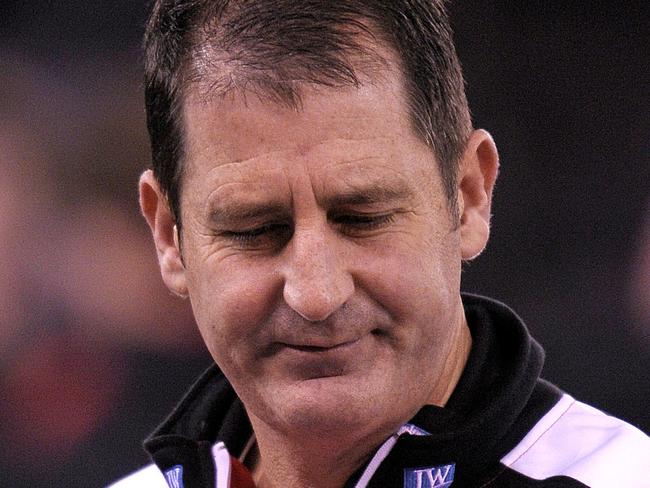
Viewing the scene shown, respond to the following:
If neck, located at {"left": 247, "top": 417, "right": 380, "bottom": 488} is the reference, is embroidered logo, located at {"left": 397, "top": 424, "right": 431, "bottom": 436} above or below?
above

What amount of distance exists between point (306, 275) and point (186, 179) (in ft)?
1.23

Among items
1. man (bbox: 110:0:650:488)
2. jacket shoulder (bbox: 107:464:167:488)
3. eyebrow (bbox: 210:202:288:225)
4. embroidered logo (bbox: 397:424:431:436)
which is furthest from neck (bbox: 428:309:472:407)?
jacket shoulder (bbox: 107:464:167:488)

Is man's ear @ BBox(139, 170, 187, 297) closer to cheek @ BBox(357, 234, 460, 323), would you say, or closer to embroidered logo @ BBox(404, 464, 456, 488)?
cheek @ BBox(357, 234, 460, 323)

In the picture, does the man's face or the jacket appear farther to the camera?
the jacket

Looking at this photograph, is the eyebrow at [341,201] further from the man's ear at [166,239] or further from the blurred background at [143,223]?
the blurred background at [143,223]

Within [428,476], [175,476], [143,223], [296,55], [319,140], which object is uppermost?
[296,55]

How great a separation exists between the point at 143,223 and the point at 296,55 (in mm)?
3317

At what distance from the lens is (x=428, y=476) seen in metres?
2.03

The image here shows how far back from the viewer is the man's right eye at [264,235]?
6.43ft

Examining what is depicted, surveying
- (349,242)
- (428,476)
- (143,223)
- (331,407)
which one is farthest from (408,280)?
(143,223)

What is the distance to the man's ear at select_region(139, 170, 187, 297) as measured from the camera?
2328 millimetres

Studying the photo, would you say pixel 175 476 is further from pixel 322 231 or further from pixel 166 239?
pixel 322 231

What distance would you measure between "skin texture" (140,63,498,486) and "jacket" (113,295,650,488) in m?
0.07

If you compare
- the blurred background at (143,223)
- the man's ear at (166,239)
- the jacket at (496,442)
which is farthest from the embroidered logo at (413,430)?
the blurred background at (143,223)
